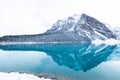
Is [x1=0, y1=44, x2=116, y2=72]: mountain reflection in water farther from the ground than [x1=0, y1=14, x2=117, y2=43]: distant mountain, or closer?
closer

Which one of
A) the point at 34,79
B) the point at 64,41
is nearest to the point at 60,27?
the point at 64,41

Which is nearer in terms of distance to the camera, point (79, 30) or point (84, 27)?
point (79, 30)

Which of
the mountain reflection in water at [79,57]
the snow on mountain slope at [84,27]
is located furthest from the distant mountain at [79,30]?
the mountain reflection in water at [79,57]

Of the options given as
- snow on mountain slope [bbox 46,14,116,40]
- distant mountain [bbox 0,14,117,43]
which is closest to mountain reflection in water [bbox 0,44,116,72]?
distant mountain [bbox 0,14,117,43]

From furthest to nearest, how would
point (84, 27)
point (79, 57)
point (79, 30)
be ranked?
point (84, 27) < point (79, 30) < point (79, 57)

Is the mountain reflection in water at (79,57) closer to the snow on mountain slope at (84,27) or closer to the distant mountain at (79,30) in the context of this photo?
the distant mountain at (79,30)

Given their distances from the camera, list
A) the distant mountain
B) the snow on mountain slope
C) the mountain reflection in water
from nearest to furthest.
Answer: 1. the mountain reflection in water
2. the distant mountain
3. the snow on mountain slope

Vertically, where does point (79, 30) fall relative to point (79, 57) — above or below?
above

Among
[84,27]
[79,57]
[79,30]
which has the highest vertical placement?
[84,27]

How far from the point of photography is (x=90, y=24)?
162 meters

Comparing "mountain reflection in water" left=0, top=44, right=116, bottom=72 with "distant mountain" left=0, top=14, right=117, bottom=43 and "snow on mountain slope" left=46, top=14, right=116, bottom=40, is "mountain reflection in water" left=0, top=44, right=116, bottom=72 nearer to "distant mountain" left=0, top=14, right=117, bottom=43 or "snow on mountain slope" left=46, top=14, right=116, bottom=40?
"distant mountain" left=0, top=14, right=117, bottom=43

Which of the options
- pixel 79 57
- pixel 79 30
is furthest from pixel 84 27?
pixel 79 57

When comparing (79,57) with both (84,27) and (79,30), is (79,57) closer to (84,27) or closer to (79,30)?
(79,30)

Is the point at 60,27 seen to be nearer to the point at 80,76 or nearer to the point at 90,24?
the point at 90,24
